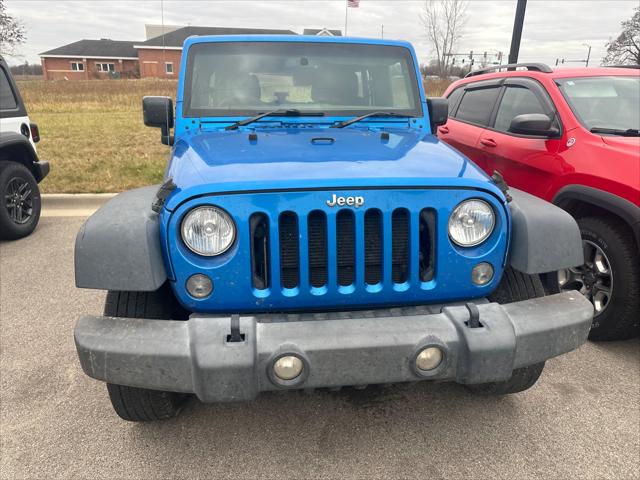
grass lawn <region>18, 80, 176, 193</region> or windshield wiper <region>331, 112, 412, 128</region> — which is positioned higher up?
windshield wiper <region>331, 112, 412, 128</region>

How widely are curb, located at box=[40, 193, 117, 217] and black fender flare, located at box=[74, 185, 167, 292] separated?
202 inches

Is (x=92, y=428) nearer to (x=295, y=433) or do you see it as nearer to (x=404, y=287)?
(x=295, y=433)

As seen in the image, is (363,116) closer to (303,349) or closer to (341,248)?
(341,248)

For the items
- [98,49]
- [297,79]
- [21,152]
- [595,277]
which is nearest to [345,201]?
[297,79]

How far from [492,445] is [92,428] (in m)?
2.02

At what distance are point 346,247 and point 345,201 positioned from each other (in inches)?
8.3

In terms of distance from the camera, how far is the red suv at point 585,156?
316 centimetres

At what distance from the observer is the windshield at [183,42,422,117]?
331cm

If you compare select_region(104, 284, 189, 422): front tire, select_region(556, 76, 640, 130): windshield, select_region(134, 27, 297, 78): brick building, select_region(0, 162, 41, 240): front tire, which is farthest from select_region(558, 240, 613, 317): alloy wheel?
select_region(134, 27, 297, 78): brick building

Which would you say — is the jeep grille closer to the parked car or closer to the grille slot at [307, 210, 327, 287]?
the grille slot at [307, 210, 327, 287]

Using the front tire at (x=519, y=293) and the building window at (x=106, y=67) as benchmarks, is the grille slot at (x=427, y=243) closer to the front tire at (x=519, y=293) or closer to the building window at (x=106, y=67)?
Result: the front tire at (x=519, y=293)

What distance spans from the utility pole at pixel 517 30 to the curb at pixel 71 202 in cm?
674

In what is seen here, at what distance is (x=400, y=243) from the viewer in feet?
6.93

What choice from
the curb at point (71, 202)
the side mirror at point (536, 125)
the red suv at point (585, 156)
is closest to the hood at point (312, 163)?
the red suv at point (585, 156)
